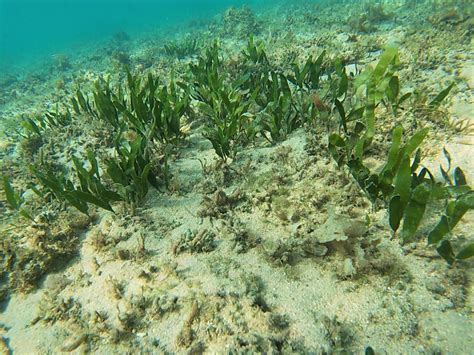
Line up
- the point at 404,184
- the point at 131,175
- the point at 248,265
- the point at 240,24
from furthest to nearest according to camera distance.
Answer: the point at 240,24, the point at 131,175, the point at 248,265, the point at 404,184

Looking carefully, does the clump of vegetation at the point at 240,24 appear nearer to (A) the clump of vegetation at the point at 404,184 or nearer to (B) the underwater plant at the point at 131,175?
(B) the underwater plant at the point at 131,175

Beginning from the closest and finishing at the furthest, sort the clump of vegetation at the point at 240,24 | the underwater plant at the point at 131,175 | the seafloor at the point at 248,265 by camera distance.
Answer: the seafloor at the point at 248,265
the underwater plant at the point at 131,175
the clump of vegetation at the point at 240,24

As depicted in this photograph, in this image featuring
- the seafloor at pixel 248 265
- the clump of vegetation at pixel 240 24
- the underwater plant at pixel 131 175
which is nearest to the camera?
the seafloor at pixel 248 265

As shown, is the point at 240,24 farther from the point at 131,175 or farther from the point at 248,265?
the point at 248,265

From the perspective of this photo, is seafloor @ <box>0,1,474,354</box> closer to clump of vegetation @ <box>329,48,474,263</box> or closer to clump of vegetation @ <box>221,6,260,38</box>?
clump of vegetation @ <box>329,48,474,263</box>

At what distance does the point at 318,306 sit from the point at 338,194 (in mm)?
1190

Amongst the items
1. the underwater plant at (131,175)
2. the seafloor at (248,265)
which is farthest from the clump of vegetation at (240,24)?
the underwater plant at (131,175)

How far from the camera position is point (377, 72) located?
3.52 metres

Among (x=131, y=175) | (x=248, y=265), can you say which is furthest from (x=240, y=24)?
(x=248, y=265)

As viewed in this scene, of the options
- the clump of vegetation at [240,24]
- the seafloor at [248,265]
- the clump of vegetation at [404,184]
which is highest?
the clump of vegetation at [240,24]

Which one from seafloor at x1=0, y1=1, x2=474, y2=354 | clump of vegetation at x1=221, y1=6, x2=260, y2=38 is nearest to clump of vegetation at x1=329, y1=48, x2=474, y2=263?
seafloor at x1=0, y1=1, x2=474, y2=354

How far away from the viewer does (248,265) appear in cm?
272

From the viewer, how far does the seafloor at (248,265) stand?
2146mm

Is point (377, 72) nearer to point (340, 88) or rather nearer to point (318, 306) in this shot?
point (340, 88)
